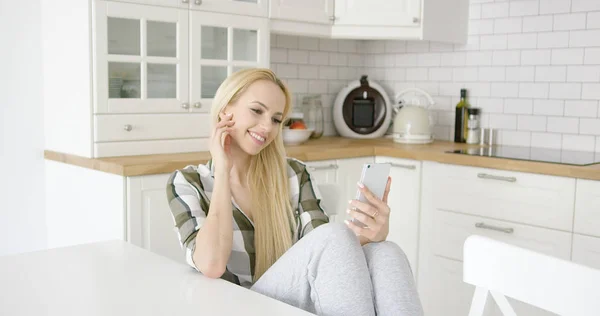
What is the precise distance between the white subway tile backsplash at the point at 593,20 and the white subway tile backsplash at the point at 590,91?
274mm

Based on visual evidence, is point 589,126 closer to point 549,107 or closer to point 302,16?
point 549,107

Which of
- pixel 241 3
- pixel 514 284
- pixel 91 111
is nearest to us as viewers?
pixel 514 284

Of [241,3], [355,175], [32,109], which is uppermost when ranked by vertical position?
[241,3]

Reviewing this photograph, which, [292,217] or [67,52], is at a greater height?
[67,52]

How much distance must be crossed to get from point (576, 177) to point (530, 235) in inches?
12.8

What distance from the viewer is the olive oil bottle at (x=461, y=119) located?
12.1 ft

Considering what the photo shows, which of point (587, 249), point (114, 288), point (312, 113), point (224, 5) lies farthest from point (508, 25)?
point (114, 288)

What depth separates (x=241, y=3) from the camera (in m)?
3.04

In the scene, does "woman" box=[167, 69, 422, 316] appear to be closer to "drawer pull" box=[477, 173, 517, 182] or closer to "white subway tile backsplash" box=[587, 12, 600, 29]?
"drawer pull" box=[477, 173, 517, 182]

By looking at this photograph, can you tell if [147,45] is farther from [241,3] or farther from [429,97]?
[429,97]

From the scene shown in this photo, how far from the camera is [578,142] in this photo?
3.32 metres

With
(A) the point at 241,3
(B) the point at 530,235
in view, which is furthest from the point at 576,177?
(A) the point at 241,3

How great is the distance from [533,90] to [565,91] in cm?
17

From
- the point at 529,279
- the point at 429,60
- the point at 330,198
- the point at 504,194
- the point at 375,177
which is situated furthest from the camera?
the point at 429,60
